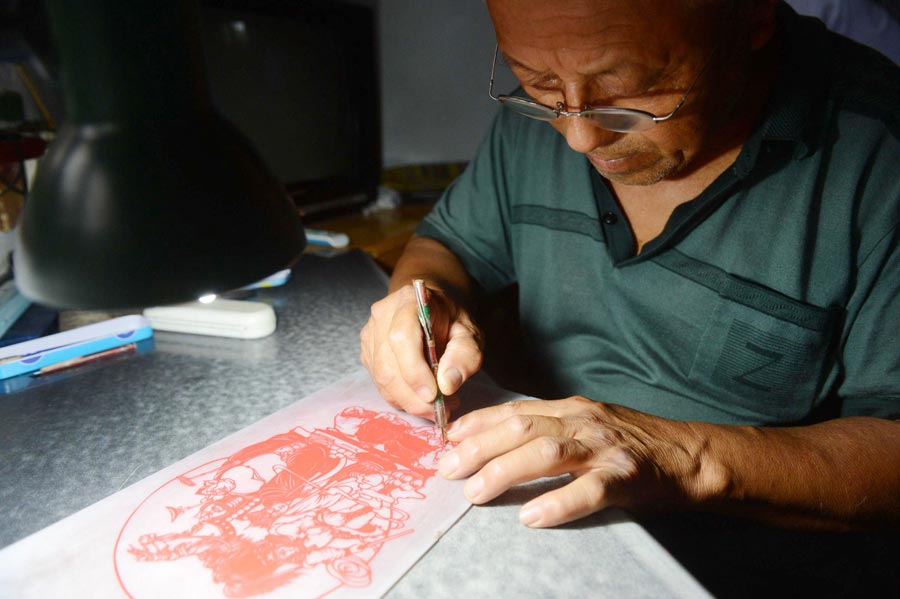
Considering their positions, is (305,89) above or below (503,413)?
above

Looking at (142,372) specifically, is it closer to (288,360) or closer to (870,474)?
(288,360)

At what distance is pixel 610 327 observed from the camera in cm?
102

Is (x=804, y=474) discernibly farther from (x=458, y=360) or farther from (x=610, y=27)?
(x=610, y=27)

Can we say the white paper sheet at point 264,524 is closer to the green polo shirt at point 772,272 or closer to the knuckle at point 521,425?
the knuckle at point 521,425

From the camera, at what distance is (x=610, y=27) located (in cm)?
71

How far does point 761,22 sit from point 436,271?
2.15 ft

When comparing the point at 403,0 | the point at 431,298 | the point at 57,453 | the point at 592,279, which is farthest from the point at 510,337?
the point at 403,0

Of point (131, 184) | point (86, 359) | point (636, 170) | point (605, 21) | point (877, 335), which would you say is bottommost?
point (86, 359)

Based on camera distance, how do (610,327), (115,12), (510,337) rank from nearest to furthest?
(115,12), (610,327), (510,337)

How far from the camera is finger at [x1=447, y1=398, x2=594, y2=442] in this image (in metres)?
0.67

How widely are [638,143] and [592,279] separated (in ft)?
Answer: 0.91

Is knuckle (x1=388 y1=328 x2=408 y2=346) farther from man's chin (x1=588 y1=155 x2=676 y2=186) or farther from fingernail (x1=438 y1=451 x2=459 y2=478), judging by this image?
man's chin (x1=588 y1=155 x2=676 y2=186)

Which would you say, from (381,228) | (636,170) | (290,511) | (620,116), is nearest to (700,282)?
(636,170)

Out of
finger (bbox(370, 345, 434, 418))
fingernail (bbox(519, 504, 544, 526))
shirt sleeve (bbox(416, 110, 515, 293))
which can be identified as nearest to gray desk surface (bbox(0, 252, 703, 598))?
fingernail (bbox(519, 504, 544, 526))
